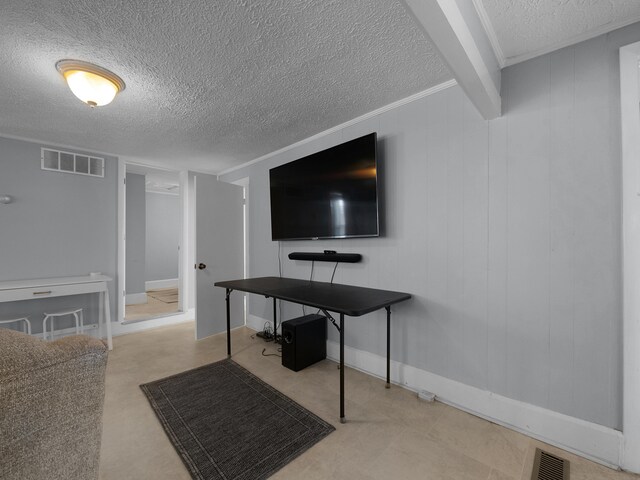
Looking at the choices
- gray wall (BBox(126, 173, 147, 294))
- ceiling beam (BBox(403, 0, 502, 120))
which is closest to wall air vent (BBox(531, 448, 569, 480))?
ceiling beam (BBox(403, 0, 502, 120))

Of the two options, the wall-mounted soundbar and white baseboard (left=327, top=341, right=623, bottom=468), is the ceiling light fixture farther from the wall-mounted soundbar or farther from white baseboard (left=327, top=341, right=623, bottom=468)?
white baseboard (left=327, top=341, right=623, bottom=468)

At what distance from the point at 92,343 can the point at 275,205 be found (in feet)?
8.83

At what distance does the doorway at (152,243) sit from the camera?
15.8ft

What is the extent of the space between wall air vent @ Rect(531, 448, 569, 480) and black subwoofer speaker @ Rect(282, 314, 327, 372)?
1.74 meters

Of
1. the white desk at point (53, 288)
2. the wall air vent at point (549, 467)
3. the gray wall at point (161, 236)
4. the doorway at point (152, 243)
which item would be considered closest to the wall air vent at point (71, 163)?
the doorway at point (152, 243)

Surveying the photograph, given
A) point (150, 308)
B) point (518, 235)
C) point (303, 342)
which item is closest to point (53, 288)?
point (150, 308)

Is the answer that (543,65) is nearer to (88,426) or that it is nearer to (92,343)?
(92,343)

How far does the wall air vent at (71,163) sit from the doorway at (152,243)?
43 cm

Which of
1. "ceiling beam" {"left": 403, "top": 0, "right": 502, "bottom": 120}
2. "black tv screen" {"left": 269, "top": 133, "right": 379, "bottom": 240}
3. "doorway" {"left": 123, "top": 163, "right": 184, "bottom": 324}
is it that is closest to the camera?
"ceiling beam" {"left": 403, "top": 0, "right": 502, "bottom": 120}

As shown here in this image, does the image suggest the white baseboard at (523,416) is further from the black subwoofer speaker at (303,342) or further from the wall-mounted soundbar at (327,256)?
the wall-mounted soundbar at (327,256)

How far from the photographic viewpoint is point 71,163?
342 centimetres

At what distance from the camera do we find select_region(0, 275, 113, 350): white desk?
8.70ft

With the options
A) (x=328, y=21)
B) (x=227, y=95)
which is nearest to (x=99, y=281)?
(x=227, y=95)

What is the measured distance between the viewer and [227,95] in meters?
2.22
